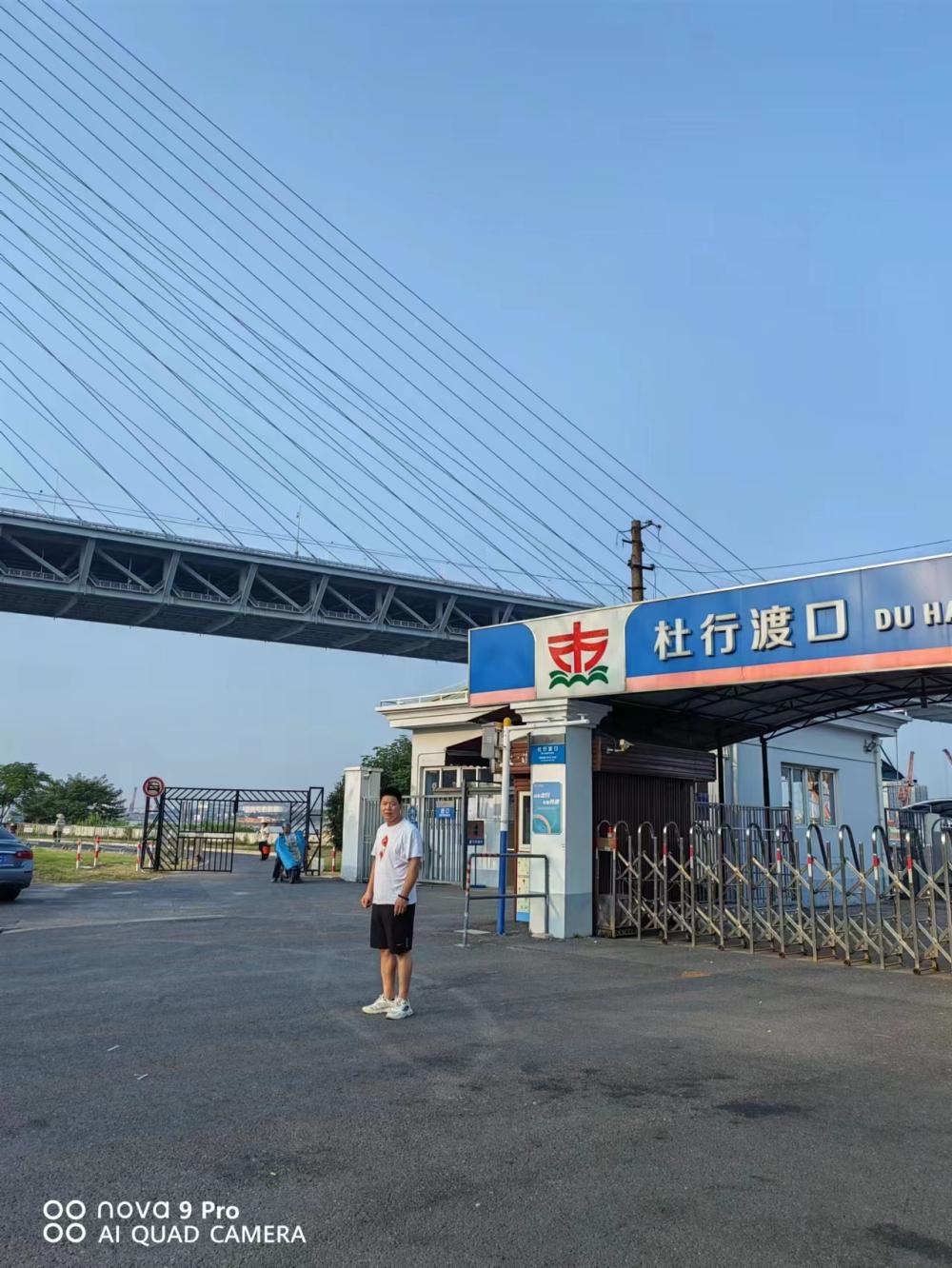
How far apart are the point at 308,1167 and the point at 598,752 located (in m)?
9.67

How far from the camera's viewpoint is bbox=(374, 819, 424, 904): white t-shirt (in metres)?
7.55

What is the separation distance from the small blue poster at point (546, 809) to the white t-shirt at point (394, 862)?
18.6 feet

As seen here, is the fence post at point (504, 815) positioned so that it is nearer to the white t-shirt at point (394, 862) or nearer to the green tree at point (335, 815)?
the white t-shirt at point (394, 862)

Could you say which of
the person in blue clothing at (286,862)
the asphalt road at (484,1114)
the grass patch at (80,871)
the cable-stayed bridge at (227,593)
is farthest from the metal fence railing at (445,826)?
the cable-stayed bridge at (227,593)

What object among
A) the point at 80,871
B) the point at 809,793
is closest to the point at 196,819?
the point at 80,871

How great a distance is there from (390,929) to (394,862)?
521 millimetres

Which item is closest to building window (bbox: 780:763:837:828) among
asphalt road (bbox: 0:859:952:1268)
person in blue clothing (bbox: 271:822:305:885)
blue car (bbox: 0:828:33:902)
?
person in blue clothing (bbox: 271:822:305:885)

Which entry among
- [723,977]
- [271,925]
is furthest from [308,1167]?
[271,925]

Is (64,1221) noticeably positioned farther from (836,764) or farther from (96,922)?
(836,764)

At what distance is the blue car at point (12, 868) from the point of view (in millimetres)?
17016

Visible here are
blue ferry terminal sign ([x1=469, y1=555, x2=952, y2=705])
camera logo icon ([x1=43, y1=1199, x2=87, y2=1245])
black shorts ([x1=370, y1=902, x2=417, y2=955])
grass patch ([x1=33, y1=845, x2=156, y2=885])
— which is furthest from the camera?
grass patch ([x1=33, y1=845, x2=156, y2=885])

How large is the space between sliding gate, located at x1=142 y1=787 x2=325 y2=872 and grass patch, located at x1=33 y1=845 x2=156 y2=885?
108cm

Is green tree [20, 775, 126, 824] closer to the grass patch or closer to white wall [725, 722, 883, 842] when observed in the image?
the grass patch

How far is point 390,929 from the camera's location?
7.38 m
